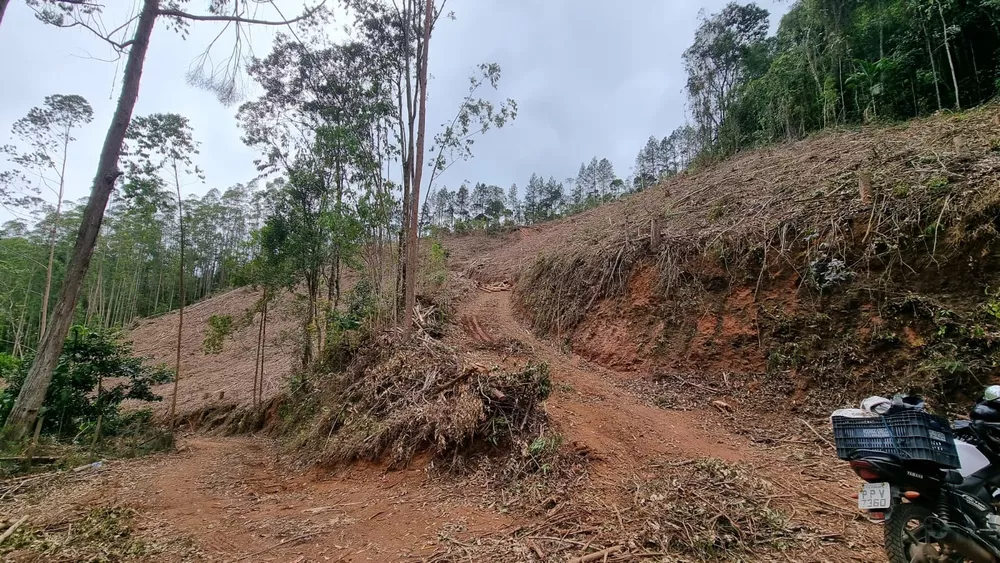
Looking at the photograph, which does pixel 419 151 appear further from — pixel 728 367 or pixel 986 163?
pixel 986 163

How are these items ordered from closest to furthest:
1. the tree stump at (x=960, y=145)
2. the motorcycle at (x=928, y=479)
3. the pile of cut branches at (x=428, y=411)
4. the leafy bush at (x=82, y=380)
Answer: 1. the motorcycle at (x=928, y=479)
2. the pile of cut branches at (x=428, y=411)
3. the tree stump at (x=960, y=145)
4. the leafy bush at (x=82, y=380)

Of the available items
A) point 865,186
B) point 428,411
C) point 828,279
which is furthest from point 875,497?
point 865,186

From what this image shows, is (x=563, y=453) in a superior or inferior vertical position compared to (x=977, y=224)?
inferior

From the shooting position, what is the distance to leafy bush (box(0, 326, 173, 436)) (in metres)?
6.57

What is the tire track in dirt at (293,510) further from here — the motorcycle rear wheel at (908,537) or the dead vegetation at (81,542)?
the motorcycle rear wheel at (908,537)

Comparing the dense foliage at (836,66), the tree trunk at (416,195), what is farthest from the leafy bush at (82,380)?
the dense foliage at (836,66)

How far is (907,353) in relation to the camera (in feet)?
14.5

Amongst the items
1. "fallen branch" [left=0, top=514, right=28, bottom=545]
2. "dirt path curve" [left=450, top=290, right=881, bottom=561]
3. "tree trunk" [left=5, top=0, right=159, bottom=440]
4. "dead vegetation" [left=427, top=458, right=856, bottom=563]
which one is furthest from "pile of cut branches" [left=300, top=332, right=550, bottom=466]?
"tree trunk" [left=5, top=0, right=159, bottom=440]

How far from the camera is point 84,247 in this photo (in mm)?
5812

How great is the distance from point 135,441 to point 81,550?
15.8 feet

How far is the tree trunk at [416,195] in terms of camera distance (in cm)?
688

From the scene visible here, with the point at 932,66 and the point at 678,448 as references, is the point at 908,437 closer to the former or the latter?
the point at 678,448

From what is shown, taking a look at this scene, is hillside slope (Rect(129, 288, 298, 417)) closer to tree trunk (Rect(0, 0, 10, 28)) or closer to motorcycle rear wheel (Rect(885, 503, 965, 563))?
tree trunk (Rect(0, 0, 10, 28))

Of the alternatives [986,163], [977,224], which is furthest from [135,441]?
[986,163]
